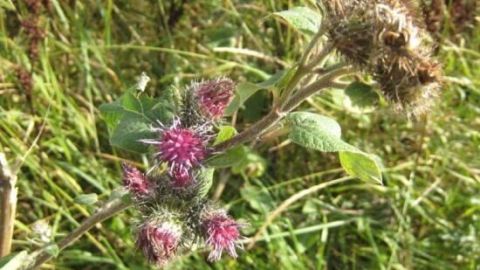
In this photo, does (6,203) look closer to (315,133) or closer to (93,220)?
(93,220)


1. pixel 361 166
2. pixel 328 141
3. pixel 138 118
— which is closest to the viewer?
pixel 328 141

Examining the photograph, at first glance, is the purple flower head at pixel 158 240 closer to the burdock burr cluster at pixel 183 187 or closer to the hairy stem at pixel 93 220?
the burdock burr cluster at pixel 183 187

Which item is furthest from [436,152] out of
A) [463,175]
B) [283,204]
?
[283,204]

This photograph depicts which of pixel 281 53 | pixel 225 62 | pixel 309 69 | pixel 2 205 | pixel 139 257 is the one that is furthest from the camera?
pixel 281 53

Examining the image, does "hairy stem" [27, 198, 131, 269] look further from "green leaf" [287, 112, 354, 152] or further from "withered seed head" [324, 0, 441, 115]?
"withered seed head" [324, 0, 441, 115]

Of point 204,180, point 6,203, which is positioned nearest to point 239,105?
point 204,180

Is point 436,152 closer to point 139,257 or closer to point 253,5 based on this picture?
point 253,5

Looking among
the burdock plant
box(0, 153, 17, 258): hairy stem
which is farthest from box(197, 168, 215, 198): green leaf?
box(0, 153, 17, 258): hairy stem
